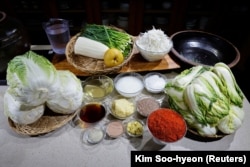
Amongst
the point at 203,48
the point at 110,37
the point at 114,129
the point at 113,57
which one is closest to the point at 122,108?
the point at 114,129

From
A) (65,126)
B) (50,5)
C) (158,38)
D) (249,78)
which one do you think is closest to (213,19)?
(249,78)

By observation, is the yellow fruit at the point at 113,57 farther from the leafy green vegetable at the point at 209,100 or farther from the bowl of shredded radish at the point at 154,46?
the leafy green vegetable at the point at 209,100

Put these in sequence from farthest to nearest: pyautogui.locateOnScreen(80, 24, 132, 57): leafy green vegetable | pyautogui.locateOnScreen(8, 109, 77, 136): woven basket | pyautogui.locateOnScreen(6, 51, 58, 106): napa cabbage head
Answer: pyautogui.locateOnScreen(80, 24, 132, 57): leafy green vegetable, pyautogui.locateOnScreen(8, 109, 77, 136): woven basket, pyautogui.locateOnScreen(6, 51, 58, 106): napa cabbage head

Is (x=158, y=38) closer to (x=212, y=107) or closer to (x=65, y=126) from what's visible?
(x=212, y=107)

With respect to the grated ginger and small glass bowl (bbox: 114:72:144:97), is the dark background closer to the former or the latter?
small glass bowl (bbox: 114:72:144:97)

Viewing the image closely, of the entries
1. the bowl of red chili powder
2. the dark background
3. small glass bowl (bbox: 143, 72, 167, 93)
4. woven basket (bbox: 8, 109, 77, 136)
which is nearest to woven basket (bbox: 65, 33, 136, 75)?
small glass bowl (bbox: 143, 72, 167, 93)

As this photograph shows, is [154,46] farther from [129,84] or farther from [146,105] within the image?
[146,105]

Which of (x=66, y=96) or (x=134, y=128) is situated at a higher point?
(x=66, y=96)
